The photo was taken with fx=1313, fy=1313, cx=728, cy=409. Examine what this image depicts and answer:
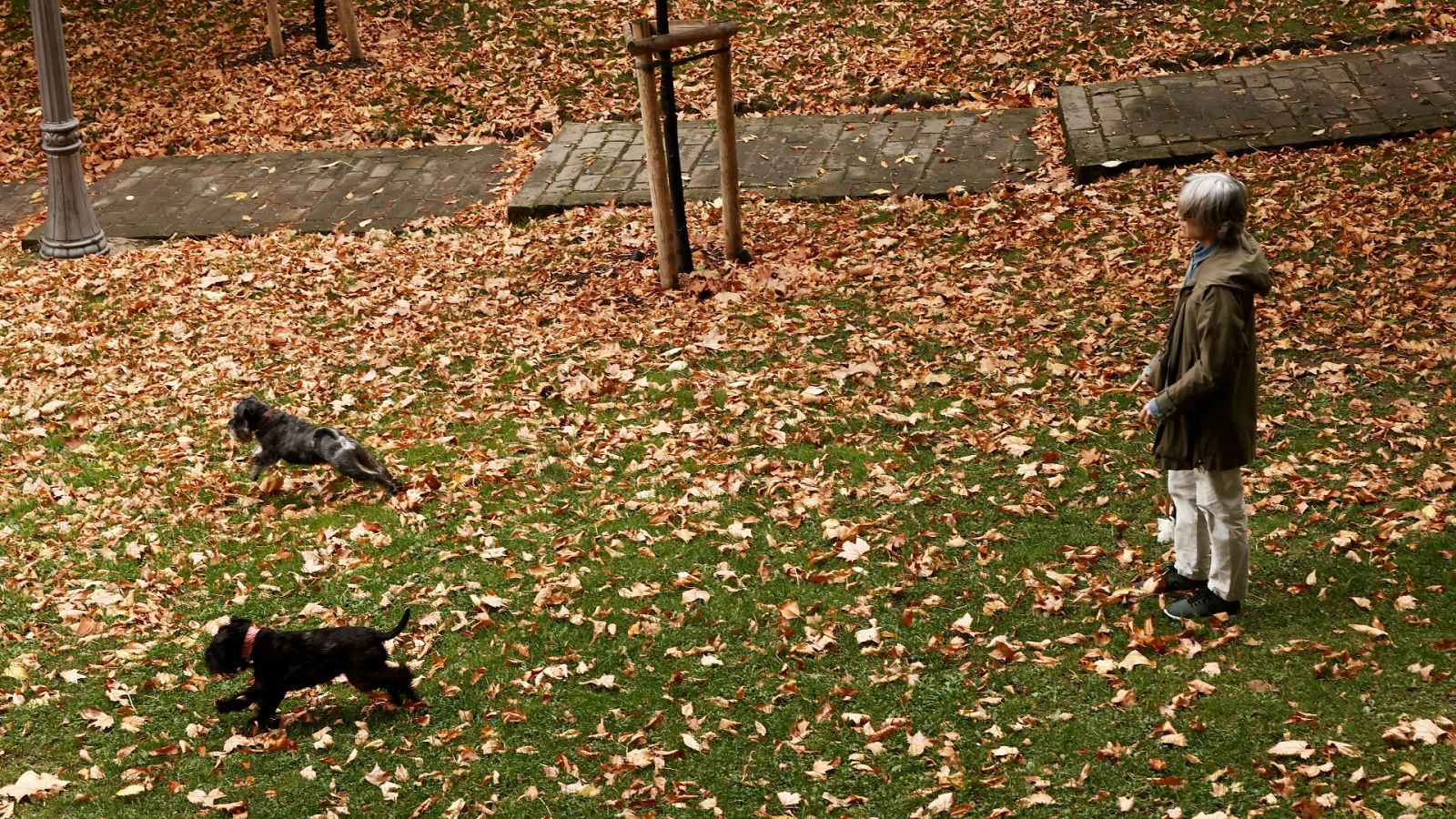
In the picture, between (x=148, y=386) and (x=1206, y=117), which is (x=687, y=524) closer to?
(x=148, y=386)

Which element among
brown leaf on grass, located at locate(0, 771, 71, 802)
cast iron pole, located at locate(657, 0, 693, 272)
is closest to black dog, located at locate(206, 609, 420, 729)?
brown leaf on grass, located at locate(0, 771, 71, 802)

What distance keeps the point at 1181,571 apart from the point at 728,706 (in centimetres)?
211

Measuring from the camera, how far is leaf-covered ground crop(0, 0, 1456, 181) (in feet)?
44.2

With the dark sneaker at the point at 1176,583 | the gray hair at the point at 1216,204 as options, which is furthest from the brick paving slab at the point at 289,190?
the gray hair at the point at 1216,204

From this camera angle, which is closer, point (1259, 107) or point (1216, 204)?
point (1216, 204)

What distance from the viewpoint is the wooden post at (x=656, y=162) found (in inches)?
350

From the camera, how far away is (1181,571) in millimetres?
5840

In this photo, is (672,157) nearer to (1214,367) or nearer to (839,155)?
(839,155)

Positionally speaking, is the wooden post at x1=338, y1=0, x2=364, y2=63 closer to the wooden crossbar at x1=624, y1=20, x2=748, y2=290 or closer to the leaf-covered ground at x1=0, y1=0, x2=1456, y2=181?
the leaf-covered ground at x1=0, y1=0, x2=1456, y2=181

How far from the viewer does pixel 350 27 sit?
1512 cm

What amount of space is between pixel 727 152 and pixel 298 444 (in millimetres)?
3847

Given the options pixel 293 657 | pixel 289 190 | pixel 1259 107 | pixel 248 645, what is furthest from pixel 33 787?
pixel 1259 107

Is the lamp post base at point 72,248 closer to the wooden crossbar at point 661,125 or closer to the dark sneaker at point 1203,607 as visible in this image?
the wooden crossbar at point 661,125

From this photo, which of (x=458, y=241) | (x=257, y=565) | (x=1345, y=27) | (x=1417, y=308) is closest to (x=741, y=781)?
(x=257, y=565)
